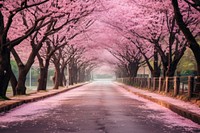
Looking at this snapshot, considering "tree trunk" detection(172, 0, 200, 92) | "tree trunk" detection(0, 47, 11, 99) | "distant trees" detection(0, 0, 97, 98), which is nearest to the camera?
"tree trunk" detection(172, 0, 200, 92)

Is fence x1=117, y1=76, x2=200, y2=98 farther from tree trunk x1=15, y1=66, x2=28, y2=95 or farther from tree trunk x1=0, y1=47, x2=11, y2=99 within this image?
tree trunk x1=15, y1=66, x2=28, y2=95

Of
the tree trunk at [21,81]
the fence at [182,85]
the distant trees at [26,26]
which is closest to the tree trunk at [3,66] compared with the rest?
the distant trees at [26,26]

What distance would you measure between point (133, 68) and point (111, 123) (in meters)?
53.1

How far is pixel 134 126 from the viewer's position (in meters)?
10.8

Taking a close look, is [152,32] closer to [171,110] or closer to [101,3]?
[101,3]

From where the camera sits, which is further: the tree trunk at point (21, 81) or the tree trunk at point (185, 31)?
the tree trunk at point (21, 81)

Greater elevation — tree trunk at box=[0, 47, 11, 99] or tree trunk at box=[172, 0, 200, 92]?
tree trunk at box=[172, 0, 200, 92]

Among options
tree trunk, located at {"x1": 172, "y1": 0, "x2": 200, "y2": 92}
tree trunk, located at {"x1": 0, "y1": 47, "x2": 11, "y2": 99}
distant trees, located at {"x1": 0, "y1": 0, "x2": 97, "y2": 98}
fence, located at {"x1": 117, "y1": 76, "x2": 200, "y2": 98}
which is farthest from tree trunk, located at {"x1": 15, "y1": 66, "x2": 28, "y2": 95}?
tree trunk, located at {"x1": 172, "y1": 0, "x2": 200, "y2": 92}

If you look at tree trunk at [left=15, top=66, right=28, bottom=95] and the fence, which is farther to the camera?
tree trunk at [left=15, top=66, right=28, bottom=95]

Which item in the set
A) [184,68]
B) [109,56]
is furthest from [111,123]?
[109,56]

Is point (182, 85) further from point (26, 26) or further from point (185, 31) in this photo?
point (26, 26)

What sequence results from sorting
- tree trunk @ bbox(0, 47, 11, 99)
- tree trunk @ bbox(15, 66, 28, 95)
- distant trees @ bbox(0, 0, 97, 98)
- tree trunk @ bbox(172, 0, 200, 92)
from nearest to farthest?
tree trunk @ bbox(172, 0, 200, 92), tree trunk @ bbox(0, 47, 11, 99), distant trees @ bbox(0, 0, 97, 98), tree trunk @ bbox(15, 66, 28, 95)

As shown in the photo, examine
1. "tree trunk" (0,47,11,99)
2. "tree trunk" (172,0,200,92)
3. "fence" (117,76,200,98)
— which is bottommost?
"fence" (117,76,200,98)

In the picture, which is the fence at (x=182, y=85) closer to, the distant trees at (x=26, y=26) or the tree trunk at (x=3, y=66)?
the distant trees at (x=26, y=26)
